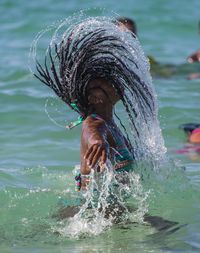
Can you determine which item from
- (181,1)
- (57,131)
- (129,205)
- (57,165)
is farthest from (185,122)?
(181,1)

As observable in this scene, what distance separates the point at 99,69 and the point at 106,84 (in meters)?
0.11

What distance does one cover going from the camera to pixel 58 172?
7176 millimetres

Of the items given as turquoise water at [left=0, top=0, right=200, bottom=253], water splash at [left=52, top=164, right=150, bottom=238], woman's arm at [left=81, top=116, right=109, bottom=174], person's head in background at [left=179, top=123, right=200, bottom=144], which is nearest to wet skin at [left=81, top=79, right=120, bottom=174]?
woman's arm at [left=81, top=116, right=109, bottom=174]

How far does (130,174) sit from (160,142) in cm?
46

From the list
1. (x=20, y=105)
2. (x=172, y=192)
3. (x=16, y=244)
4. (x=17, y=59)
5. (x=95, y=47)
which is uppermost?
(x=17, y=59)

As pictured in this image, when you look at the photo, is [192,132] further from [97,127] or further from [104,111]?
[97,127]

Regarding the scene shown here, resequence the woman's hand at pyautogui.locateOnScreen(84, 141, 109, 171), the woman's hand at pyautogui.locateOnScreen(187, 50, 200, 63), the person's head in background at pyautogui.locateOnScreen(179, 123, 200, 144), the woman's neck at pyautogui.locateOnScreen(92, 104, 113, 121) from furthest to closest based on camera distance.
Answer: the woman's hand at pyautogui.locateOnScreen(187, 50, 200, 63) < the person's head in background at pyautogui.locateOnScreen(179, 123, 200, 144) < the woman's neck at pyautogui.locateOnScreen(92, 104, 113, 121) < the woman's hand at pyautogui.locateOnScreen(84, 141, 109, 171)

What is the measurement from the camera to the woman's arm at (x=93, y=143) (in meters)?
4.62

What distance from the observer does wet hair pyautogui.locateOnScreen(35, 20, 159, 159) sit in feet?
17.4

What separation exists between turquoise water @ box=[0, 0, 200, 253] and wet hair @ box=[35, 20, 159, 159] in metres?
0.53

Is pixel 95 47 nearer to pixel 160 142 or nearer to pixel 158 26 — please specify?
pixel 160 142

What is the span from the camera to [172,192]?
6.25 m

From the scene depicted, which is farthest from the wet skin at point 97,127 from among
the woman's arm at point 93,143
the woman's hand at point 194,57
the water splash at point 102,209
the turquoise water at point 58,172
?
the woman's hand at point 194,57

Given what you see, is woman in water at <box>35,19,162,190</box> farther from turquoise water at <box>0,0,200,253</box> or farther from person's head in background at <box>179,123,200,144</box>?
person's head in background at <box>179,123,200,144</box>
